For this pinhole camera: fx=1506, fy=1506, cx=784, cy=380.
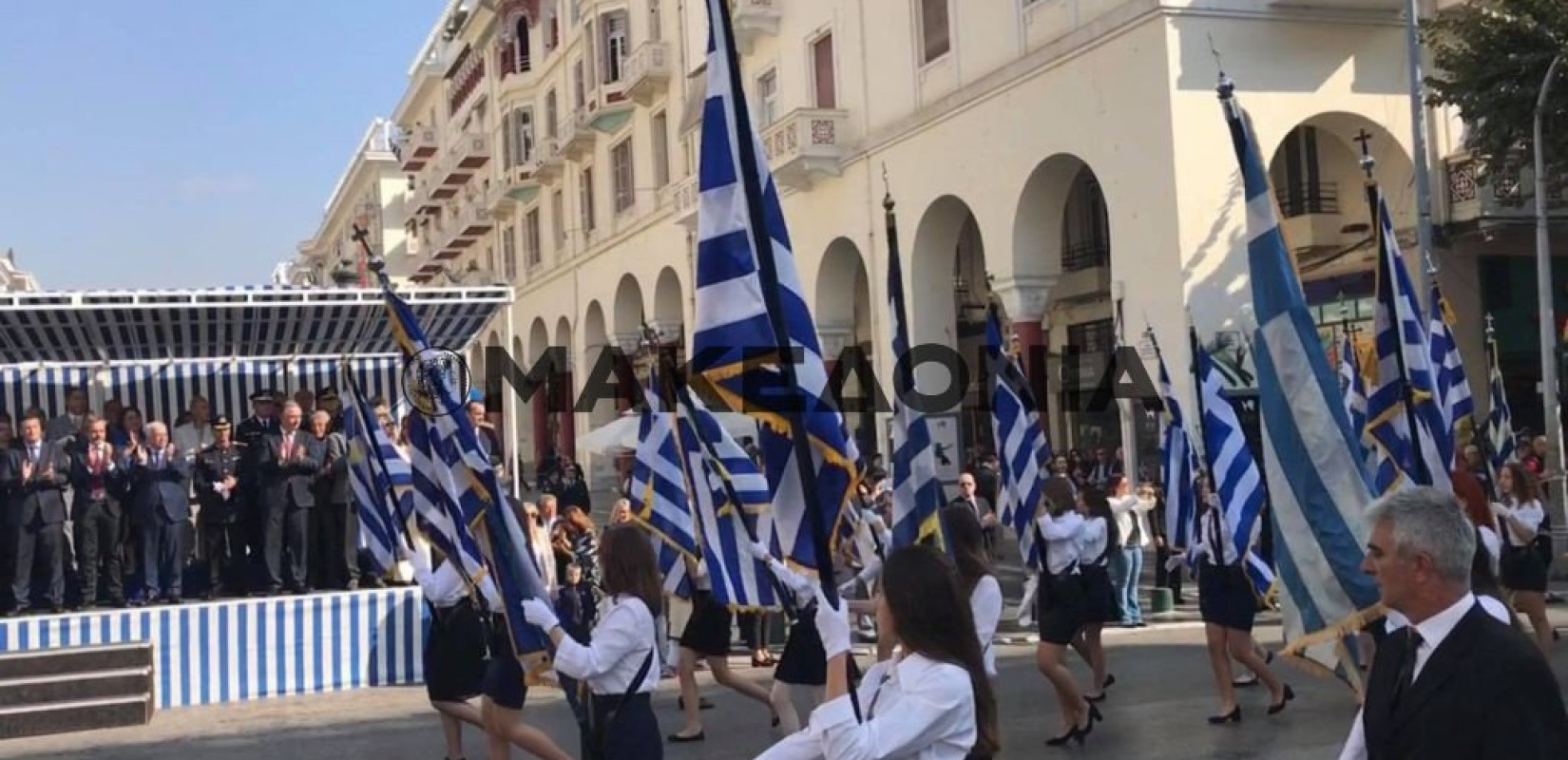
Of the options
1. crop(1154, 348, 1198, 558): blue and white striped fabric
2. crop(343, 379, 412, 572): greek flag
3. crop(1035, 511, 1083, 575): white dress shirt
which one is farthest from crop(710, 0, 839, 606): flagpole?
crop(1154, 348, 1198, 558): blue and white striped fabric

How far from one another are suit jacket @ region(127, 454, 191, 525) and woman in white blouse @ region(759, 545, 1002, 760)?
10.6 m

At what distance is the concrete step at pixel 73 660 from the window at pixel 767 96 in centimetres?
1970

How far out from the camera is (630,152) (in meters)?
38.1

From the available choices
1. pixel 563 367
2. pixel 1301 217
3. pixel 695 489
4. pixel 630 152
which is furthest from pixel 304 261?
pixel 695 489

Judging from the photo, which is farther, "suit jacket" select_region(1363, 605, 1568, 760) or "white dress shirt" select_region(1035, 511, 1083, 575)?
"white dress shirt" select_region(1035, 511, 1083, 575)

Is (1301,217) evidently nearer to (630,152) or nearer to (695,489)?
(695,489)

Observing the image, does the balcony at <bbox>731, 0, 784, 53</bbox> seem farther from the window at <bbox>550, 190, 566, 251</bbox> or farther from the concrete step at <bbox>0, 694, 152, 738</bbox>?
the concrete step at <bbox>0, 694, 152, 738</bbox>

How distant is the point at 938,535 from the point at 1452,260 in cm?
1651

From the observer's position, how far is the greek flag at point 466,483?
7215mm

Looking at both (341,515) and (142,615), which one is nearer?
(142,615)

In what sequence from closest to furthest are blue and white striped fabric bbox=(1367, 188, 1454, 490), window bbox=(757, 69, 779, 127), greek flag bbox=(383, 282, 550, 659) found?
greek flag bbox=(383, 282, 550, 659) < blue and white striped fabric bbox=(1367, 188, 1454, 490) < window bbox=(757, 69, 779, 127)

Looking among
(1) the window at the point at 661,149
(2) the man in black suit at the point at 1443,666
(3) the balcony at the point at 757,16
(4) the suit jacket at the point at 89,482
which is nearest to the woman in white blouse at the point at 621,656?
(2) the man in black suit at the point at 1443,666

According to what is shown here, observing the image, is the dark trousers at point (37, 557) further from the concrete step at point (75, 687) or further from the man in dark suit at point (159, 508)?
the concrete step at point (75, 687)

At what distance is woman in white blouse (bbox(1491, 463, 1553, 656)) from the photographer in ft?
35.8
